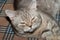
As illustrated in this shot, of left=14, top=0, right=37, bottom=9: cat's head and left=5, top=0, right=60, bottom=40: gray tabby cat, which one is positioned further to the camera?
left=14, top=0, right=37, bottom=9: cat's head

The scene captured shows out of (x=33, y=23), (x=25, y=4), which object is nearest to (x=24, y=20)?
(x=33, y=23)

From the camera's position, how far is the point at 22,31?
51.1 inches

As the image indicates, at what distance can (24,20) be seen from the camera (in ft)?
4.19

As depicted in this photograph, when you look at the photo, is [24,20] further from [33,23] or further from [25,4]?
[25,4]

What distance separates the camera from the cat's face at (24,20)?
1.24 m

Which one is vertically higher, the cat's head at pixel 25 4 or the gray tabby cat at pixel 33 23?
the cat's head at pixel 25 4

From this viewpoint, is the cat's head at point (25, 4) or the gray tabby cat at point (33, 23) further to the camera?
the cat's head at point (25, 4)

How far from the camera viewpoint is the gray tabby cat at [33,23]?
4.06 ft

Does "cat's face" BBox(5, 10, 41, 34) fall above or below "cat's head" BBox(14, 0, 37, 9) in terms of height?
below

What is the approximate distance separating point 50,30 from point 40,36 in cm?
9

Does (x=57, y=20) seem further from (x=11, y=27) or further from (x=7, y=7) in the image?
(x=7, y=7)

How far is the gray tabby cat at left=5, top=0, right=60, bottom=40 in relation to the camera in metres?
1.24

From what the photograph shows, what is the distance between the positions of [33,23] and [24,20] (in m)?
0.08

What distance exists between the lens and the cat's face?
1.24 meters
